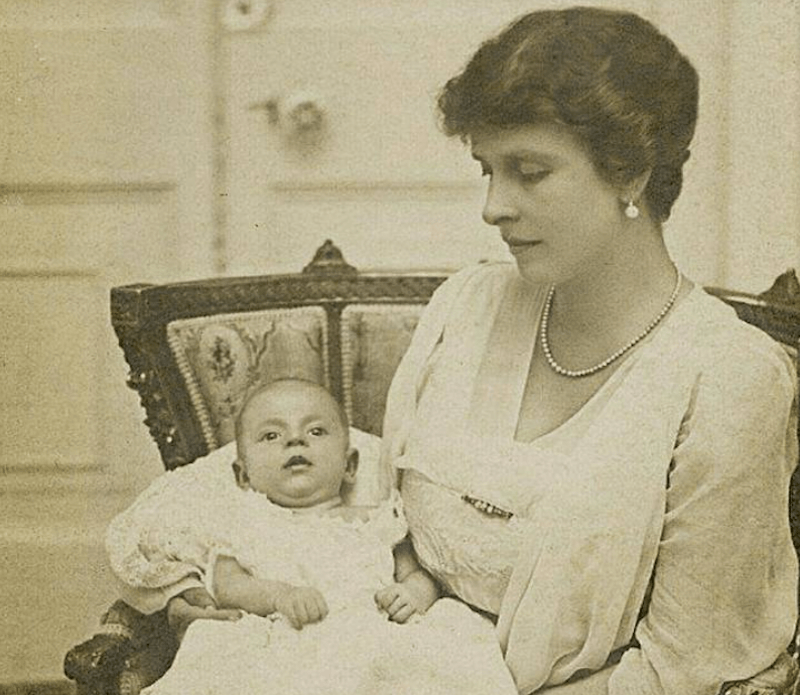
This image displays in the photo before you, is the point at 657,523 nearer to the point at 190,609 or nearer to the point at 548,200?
the point at 548,200

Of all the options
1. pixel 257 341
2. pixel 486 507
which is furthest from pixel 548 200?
pixel 257 341

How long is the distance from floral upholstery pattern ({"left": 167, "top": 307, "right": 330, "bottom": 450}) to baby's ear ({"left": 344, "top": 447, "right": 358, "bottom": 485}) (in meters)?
0.20

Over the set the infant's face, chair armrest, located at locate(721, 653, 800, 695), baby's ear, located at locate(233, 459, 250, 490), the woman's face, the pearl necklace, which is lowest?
chair armrest, located at locate(721, 653, 800, 695)

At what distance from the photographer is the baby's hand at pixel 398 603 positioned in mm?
897

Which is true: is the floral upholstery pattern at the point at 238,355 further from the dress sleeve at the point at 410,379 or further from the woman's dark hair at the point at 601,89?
the woman's dark hair at the point at 601,89

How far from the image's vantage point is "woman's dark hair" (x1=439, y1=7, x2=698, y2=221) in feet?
2.75

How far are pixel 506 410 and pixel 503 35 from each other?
327mm

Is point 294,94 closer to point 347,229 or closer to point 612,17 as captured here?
point 347,229

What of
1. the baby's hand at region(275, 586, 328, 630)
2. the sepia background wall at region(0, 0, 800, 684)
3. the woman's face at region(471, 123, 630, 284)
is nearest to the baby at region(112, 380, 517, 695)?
the baby's hand at region(275, 586, 328, 630)

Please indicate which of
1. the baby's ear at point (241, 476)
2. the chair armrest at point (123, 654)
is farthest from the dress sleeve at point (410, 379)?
the chair armrest at point (123, 654)

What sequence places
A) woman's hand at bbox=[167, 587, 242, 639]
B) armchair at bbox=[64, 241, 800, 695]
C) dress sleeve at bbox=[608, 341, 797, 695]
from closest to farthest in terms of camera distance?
dress sleeve at bbox=[608, 341, 797, 695] < woman's hand at bbox=[167, 587, 242, 639] < armchair at bbox=[64, 241, 800, 695]

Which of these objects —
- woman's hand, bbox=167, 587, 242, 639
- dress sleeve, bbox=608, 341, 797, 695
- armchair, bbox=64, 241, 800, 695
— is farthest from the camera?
armchair, bbox=64, 241, 800, 695

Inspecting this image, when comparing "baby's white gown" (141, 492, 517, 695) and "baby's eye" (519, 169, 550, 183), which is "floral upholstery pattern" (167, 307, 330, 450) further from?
"baby's eye" (519, 169, 550, 183)

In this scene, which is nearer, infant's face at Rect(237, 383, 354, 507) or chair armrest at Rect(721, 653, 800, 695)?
chair armrest at Rect(721, 653, 800, 695)
